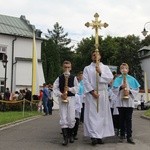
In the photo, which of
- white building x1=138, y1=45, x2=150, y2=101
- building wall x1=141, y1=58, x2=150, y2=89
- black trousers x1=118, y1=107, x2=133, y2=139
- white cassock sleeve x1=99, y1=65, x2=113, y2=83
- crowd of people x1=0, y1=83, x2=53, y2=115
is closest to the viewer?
white cassock sleeve x1=99, y1=65, x2=113, y2=83

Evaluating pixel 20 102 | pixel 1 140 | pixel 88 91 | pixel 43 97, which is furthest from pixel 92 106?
pixel 20 102

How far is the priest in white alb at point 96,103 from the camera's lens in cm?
1077

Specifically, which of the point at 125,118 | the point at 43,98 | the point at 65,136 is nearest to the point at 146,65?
the point at 43,98

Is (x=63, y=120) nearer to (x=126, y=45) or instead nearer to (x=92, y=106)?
(x=92, y=106)

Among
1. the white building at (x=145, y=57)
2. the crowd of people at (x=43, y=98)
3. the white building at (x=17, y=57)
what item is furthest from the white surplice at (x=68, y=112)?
the white building at (x=145, y=57)

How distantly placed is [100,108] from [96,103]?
6.2 inches

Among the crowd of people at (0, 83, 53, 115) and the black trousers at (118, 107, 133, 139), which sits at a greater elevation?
the crowd of people at (0, 83, 53, 115)

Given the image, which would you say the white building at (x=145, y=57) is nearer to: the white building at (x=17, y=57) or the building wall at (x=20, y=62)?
the white building at (x=17, y=57)

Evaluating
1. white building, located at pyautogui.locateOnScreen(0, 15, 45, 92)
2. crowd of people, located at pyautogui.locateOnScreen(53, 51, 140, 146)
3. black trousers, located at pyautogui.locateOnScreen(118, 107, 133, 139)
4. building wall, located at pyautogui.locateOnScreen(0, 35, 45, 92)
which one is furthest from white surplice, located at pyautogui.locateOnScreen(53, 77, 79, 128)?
building wall, located at pyautogui.locateOnScreen(0, 35, 45, 92)

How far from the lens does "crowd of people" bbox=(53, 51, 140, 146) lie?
10.8 metres

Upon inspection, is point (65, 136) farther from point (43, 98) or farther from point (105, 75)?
point (43, 98)

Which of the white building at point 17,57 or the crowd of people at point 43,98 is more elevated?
the white building at point 17,57

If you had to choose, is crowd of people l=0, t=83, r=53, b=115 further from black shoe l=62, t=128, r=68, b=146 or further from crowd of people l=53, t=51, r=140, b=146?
black shoe l=62, t=128, r=68, b=146

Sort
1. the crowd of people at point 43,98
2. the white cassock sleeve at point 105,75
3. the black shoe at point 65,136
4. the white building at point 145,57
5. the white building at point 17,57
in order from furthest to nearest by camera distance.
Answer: the white building at point 145,57, the white building at point 17,57, the crowd of people at point 43,98, the white cassock sleeve at point 105,75, the black shoe at point 65,136
